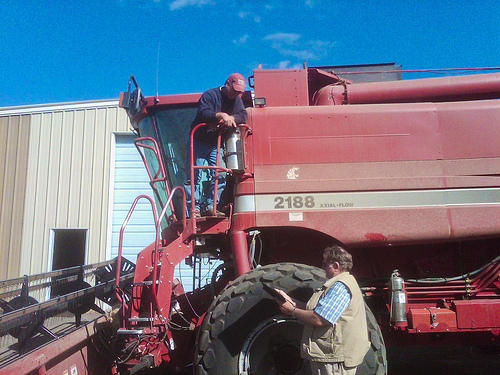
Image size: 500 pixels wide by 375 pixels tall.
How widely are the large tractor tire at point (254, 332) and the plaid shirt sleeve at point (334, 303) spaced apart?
0.63 m

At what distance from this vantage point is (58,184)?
10930 millimetres

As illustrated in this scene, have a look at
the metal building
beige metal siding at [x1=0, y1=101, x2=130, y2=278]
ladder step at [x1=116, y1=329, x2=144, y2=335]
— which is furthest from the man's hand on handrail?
beige metal siding at [x1=0, y1=101, x2=130, y2=278]

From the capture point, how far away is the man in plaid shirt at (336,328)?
2604mm

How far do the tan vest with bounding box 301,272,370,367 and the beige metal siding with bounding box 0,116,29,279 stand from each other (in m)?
10.5

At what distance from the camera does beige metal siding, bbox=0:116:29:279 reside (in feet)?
35.4

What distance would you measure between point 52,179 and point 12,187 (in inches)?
45.8

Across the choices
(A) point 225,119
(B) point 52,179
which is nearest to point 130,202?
(B) point 52,179

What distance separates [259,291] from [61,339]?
1.84 metres

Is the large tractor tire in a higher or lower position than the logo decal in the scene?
lower

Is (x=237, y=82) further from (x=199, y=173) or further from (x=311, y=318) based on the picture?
(x=311, y=318)

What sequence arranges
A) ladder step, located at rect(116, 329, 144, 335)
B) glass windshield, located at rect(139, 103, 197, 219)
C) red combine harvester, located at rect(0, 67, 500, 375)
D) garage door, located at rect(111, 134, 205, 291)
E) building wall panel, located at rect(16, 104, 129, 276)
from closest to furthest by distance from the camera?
ladder step, located at rect(116, 329, 144, 335) < red combine harvester, located at rect(0, 67, 500, 375) < glass windshield, located at rect(139, 103, 197, 219) < garage door, located at rect(111, 134, 205, 291) < building wall panel, located at rect(16, 104, 129, 276)

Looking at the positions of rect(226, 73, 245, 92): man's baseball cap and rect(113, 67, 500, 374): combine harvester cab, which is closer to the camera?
rect(113, 67, 500, 374): combine harvester cab

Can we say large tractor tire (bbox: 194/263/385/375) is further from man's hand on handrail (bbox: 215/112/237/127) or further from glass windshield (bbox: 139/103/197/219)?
glass windshield (bbox: 139/103/197/219)

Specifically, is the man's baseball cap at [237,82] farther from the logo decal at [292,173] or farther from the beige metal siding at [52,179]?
the beige metal siding at [52,179]
